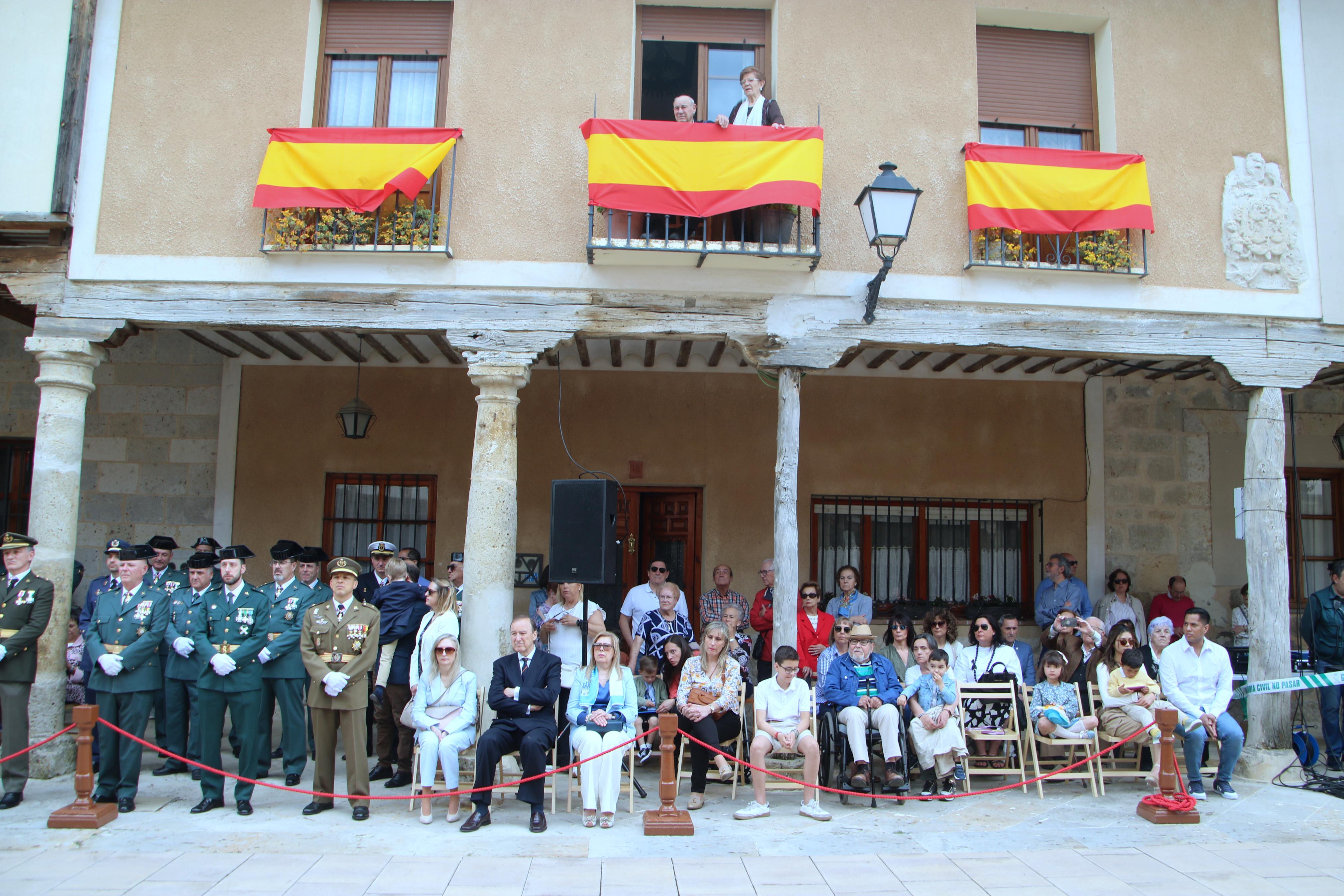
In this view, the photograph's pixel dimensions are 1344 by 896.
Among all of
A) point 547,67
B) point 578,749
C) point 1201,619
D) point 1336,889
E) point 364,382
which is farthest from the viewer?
point 364,382

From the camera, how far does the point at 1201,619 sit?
6895 mm

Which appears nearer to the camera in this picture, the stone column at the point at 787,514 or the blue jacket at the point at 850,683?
the blue jacket at the point at 850,683

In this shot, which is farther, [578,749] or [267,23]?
[267,23]

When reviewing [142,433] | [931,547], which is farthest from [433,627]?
[931,547]

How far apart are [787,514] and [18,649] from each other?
5525 millimetres

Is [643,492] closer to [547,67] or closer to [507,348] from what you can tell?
[507,348]

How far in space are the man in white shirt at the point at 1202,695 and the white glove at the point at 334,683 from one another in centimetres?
597

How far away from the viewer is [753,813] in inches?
239

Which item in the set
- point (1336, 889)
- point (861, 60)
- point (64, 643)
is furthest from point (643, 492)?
point (1336, 889)

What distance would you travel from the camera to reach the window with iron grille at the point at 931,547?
9.53 m

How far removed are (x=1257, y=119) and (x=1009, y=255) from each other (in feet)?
8.22

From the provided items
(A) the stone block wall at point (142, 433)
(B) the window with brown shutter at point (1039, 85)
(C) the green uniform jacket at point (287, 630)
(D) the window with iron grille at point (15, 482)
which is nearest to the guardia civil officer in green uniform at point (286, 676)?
(C) the green uniform jacket at point (287, 630)

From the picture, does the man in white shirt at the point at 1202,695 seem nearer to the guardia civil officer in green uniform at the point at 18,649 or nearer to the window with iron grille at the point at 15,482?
the guardia civil officer in green uniform at the point at 18,649

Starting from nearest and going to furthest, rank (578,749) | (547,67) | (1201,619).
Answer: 1. (578,749)
2. (1201,619)
3. (547,67)
